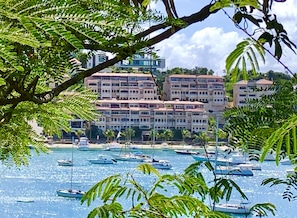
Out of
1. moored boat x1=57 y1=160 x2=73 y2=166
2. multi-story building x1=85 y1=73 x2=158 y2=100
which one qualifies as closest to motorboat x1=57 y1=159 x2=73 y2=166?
moored boat x1=57 y1=160 x2=73 y2=166

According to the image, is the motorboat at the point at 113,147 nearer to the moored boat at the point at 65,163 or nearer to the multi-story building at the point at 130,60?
the moored boat at the point at 65,163

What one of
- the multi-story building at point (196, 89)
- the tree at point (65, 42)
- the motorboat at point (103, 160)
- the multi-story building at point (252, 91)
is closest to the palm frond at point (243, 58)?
the tree at point (65, 42)

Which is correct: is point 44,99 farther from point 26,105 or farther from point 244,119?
point 244,119

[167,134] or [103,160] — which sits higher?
[167,134]

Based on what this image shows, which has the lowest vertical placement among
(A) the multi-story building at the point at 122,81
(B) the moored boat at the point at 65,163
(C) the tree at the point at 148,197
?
(B) the moored boat at the point at 65,163

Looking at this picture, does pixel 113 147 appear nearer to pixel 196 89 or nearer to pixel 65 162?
pixel 65 162

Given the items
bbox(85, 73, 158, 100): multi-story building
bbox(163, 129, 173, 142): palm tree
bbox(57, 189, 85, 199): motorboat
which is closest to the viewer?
bbox(85, 73, 158, 100): multi-story building

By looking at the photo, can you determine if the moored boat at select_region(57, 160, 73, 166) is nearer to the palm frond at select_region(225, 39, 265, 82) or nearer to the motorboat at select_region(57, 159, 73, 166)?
the motorboat at select_region(57, 159, 73, 166)

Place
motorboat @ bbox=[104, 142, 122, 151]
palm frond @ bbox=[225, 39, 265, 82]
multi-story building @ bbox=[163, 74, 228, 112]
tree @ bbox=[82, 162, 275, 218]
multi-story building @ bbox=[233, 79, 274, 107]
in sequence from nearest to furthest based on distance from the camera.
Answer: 1. palm frond @ bbox=[225, 39, 265, 82]
2. tree @ bbox=[82, 162, 275, 218]
3. multi-story building @ bbox=[233, 79, 274, 107]
4. multi-story building @ bbox=[163, 74, 228, 112]
5. motorboat @ bbox=[104, 142, 122, 151]

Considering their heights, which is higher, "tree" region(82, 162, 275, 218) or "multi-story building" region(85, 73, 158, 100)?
"multi-story building" region(85, 73, 158, 100)

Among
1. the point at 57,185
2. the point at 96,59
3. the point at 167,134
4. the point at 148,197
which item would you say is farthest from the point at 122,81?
Answer: the point at 57,185

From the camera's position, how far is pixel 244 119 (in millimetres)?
710

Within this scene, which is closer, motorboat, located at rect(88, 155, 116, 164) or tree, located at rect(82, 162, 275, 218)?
tree, located at rect(82, 162, 275, 218)

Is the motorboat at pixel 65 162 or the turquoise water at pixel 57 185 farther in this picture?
the motorboat at pixel 65 162
